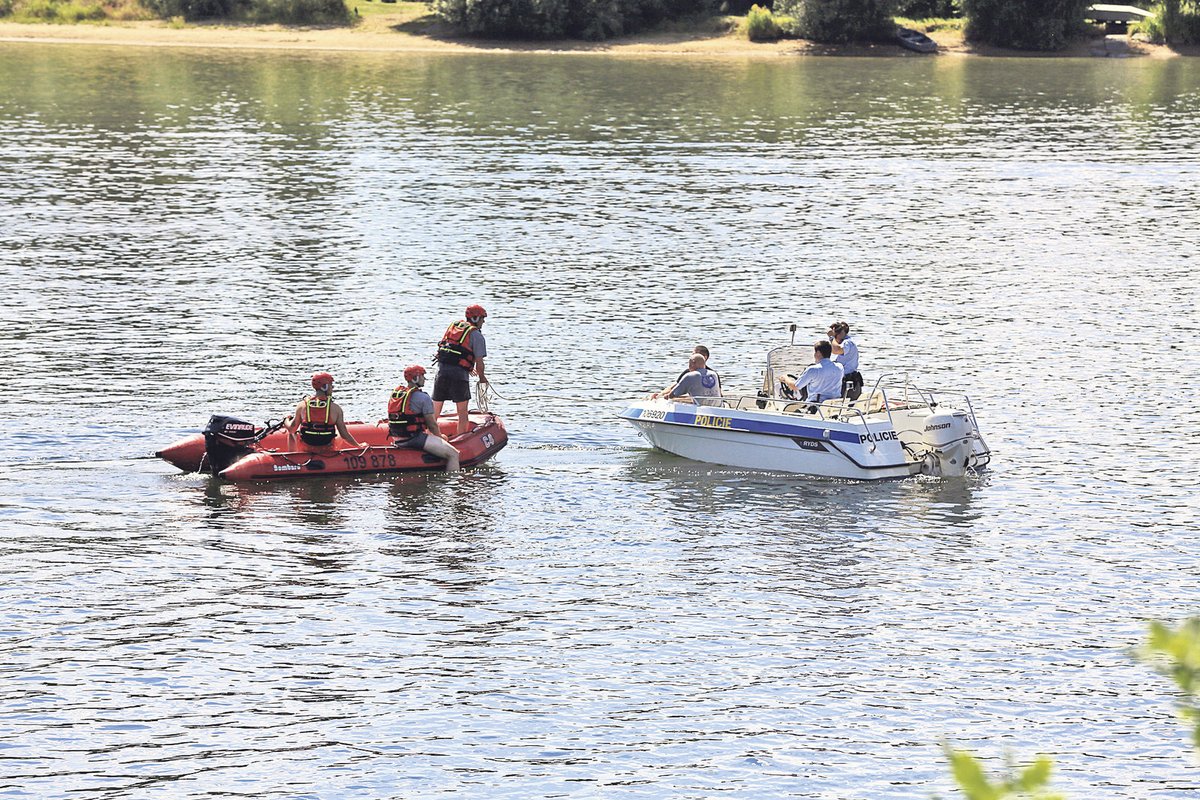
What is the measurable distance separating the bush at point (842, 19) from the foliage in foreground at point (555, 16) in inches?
275

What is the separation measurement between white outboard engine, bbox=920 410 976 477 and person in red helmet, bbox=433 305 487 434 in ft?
22.4

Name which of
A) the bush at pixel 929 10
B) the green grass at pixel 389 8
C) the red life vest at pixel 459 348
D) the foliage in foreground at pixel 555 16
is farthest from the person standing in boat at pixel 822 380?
the bush at pixel 929 10

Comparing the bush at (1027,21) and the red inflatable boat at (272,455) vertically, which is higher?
the bush at (1027,21)

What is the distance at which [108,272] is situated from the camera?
3844 cm


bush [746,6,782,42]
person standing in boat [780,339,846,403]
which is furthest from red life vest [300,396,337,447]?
bush [746,6,782,42]

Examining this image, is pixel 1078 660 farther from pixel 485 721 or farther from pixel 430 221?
pixel 430 221

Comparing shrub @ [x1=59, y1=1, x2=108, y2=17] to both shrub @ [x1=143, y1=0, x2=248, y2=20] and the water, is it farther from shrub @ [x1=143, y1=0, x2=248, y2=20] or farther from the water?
the water

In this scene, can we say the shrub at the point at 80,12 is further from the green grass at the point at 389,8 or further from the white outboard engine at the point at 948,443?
the white outboard engine at the point at 948,443

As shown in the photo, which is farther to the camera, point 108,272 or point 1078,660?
point 108,272

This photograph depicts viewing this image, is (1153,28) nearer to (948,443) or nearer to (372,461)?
(948,443)

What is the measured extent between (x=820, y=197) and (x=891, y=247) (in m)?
7.79

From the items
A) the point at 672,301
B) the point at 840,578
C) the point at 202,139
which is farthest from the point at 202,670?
the point at 202,139

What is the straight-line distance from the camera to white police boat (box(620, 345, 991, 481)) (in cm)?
2317

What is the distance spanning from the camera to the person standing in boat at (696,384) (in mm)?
24484
